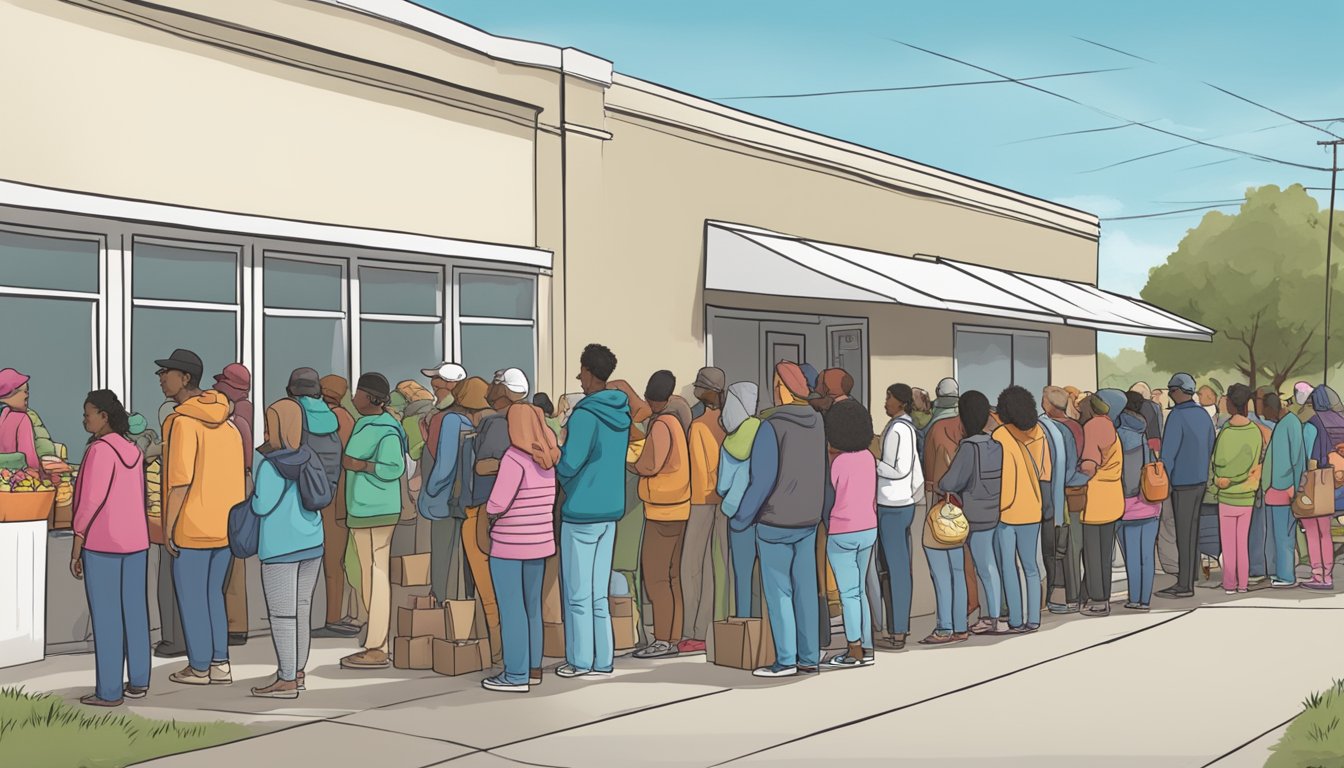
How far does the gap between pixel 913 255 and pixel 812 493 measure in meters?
13.4

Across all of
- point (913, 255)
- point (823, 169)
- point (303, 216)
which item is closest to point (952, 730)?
point (303, 216)

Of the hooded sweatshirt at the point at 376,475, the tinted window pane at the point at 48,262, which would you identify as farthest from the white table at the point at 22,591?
the hooded sweatshirt at the point at 376,475

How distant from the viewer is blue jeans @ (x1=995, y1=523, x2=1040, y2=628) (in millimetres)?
10602

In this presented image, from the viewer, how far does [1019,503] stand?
10523 mm

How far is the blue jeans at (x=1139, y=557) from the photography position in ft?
39.7

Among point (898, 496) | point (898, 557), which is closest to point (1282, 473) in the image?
point (898, 557)

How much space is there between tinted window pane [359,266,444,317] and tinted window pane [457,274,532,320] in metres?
0.34

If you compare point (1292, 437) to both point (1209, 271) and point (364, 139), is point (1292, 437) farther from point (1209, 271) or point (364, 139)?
point (1209, 271)

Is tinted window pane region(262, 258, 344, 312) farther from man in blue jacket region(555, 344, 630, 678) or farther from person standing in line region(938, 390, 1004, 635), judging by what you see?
person standing in line region(938, 390, 1004, 635)

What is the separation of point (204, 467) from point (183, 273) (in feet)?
11.9

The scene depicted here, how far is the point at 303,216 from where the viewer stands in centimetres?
1204

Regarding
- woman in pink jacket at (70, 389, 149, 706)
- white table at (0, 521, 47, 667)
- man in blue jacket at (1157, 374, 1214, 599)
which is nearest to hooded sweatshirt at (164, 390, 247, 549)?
woman in pink jacket at (70, 389, 149, 706)

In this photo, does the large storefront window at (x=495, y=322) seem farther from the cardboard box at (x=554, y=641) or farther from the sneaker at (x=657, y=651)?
the sneaker at (x=657, y=651)

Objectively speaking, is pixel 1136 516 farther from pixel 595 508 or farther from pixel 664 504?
pixel 595 508
